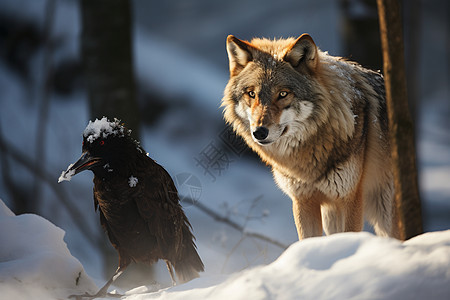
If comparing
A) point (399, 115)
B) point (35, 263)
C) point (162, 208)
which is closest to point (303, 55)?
point (399, 115)

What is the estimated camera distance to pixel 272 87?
2.83 meters

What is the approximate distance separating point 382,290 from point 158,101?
6.39 m

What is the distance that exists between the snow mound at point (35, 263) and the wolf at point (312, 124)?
4.35 ft

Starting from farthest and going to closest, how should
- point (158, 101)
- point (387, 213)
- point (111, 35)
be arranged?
point (158, 101) < point (111, 35) < point (387, 213)

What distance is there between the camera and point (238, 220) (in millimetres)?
3170

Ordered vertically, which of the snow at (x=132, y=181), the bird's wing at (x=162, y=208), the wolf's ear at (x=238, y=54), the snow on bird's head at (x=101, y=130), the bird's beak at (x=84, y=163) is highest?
the wolf's ear at (x=238, y=54)

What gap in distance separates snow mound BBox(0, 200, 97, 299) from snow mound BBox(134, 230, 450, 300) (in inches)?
37.7

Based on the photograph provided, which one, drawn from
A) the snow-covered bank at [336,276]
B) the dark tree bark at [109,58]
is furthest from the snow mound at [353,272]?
the dark tree bark at [109,58]

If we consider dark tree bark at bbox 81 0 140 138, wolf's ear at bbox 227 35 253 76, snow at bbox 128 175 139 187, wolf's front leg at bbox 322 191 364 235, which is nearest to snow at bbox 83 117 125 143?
snow at bbox 128 175 139 187

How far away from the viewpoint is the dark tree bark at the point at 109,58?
419cm

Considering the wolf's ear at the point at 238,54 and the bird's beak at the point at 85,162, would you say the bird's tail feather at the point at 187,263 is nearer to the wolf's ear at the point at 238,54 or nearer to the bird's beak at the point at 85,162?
the bird's beak at the point at 85,162

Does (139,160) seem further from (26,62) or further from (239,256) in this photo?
(26,62)

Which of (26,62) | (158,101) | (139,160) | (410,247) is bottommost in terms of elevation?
(410,247)

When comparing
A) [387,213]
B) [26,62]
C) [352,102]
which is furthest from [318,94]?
[26,62]
